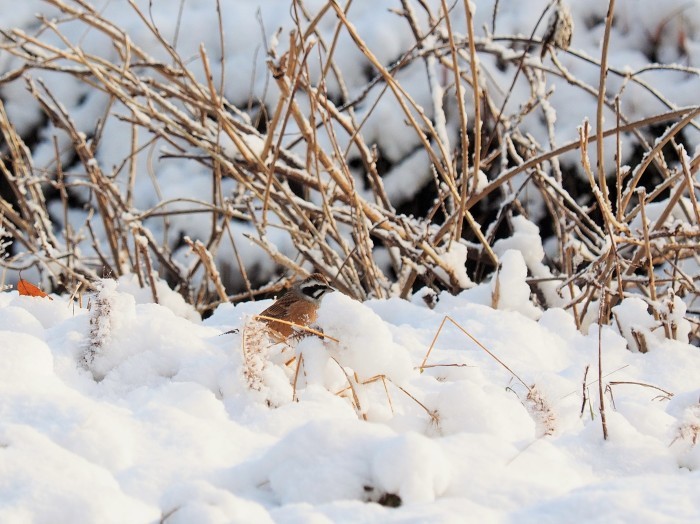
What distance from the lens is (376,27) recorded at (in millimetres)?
4289

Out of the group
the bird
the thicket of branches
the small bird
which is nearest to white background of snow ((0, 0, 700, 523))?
the small bird

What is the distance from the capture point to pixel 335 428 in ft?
4.05

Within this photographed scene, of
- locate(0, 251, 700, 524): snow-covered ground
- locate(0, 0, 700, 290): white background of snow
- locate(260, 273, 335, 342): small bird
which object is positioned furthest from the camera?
locate(0, 0, 700, 290): white background of snow

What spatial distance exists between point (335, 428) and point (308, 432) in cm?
4

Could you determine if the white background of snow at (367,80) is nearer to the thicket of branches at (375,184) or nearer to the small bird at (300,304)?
the thicket of branches at (375,184)

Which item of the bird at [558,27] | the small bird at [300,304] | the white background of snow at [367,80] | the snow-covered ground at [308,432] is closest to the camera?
the snow-covered ground at [308,432]

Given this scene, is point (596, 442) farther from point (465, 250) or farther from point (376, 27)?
point (376, 27)

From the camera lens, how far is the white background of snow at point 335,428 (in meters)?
1.10

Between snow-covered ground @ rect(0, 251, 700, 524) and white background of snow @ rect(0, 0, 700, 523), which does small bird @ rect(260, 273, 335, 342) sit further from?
snow-covered ground @ rect(0, 251, 700, 524)

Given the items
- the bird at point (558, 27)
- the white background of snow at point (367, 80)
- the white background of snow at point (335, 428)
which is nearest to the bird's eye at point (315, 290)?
the white background of snow at point (335, 428)

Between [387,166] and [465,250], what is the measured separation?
→ 1.17 meters

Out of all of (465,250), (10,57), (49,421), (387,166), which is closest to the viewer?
(49,421)

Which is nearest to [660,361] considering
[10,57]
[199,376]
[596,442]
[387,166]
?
[596,442]

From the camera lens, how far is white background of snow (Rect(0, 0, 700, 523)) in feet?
3.60
